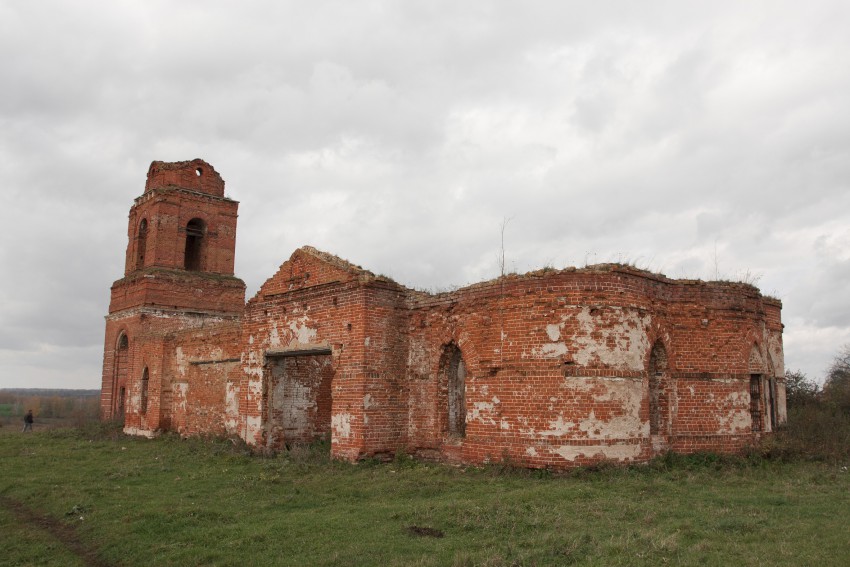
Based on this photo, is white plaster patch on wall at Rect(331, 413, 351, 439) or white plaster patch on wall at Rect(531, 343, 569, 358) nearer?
white plaster patch on wall at Rect(531, 343, 569, 358)

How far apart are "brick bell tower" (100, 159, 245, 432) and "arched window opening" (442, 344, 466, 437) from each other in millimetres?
13676

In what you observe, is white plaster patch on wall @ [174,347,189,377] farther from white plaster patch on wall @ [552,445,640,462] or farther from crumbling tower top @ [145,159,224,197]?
white plaster patch on wall @ [552,445,640,462]

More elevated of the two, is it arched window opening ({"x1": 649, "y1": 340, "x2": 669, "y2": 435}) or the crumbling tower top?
the crumbling tower top

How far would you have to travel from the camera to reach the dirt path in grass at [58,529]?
25.0 ft

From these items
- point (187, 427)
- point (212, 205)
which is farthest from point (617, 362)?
point (212, 205)

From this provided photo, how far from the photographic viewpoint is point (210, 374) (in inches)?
731

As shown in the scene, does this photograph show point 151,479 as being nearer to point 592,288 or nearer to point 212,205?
point 592,288

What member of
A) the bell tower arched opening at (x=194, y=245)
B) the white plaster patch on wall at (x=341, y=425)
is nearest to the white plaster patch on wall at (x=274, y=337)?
the white plaster patch on wall at (x=341, y=425)

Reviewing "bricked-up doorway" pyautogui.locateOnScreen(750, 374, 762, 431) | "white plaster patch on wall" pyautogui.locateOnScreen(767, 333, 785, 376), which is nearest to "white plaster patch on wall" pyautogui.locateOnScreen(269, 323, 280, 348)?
"bricked-up doorway" pyautogui.locateOnScreen(750, 374, 762, 431)

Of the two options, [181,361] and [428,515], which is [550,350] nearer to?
[428,515]

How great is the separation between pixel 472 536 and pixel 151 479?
24.3 feet

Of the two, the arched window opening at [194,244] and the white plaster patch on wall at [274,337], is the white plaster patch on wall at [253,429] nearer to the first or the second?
the white plaster patch on wall at [274,337]

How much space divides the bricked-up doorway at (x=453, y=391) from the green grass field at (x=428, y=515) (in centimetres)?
109

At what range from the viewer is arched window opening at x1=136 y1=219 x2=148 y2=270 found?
2594cm
